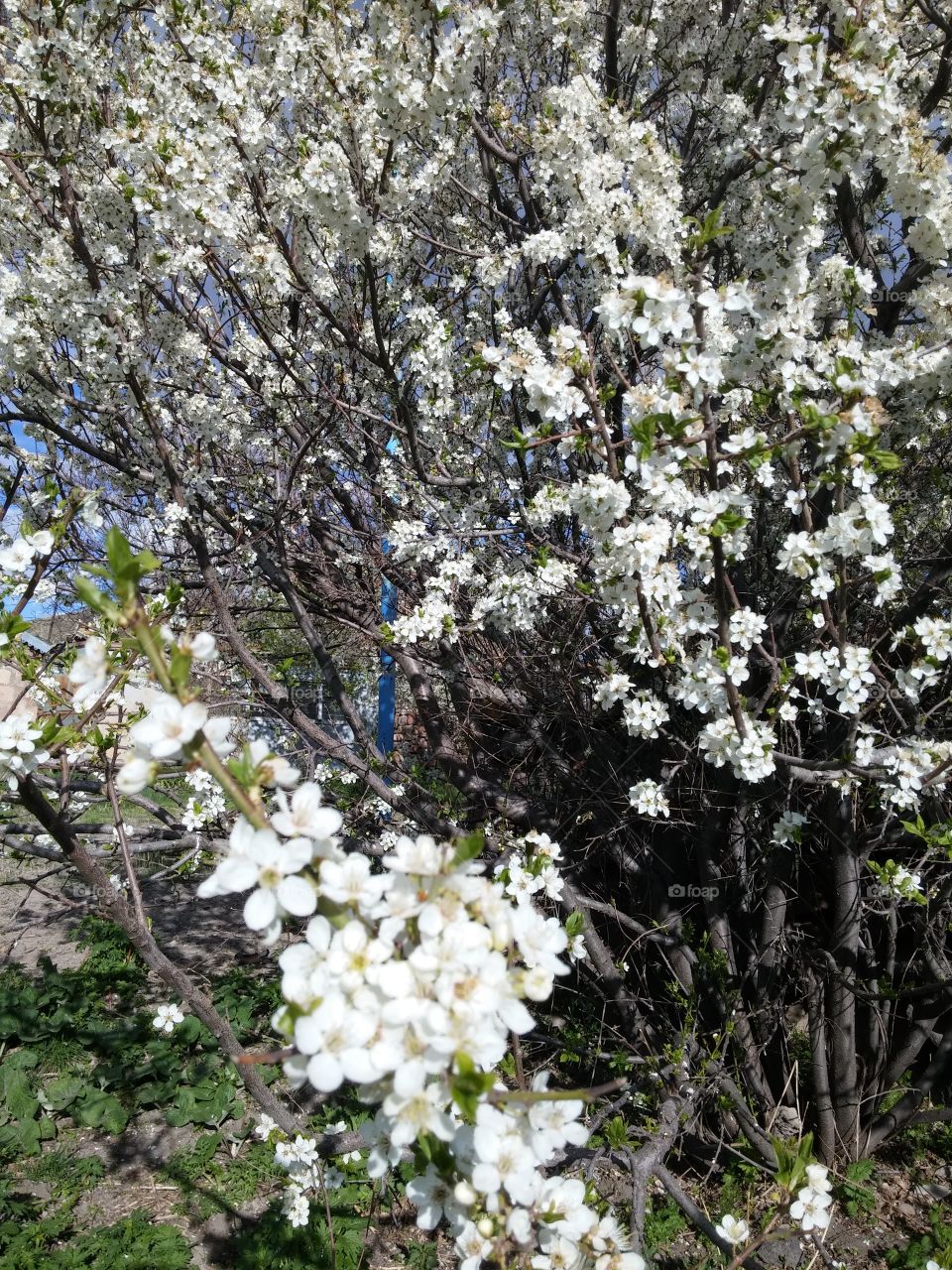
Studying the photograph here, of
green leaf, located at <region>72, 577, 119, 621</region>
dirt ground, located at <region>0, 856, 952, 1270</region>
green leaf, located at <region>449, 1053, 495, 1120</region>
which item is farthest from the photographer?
dirt ground, located at <region>0, 856, 952, 1270</region>

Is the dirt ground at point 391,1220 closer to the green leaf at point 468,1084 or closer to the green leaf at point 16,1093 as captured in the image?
the green leaf at point 16,1093

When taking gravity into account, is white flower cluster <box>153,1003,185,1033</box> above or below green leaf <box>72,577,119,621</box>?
below

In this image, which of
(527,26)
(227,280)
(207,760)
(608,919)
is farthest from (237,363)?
(207,760)

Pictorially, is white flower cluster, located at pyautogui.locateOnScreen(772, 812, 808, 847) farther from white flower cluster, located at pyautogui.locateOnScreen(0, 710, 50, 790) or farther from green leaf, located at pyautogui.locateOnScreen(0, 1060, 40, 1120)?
green leaf, located at pyautogui.locateOnScreen(0, 1060, 40, 1120)

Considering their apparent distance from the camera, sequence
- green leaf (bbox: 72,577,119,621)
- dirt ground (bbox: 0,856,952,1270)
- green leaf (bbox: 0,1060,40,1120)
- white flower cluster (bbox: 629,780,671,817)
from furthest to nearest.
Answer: green leaf (bbox: 0,1060,40,1120), dirt ground (bbox: 0,856,952,1270), white flower cluster (bbox: 629,780,671,817), green leaf (bbox: 72,577,119,621)

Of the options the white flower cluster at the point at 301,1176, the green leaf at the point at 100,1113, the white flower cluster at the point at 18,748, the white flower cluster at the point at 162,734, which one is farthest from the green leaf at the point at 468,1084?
the green leaf at the point at 100,1113

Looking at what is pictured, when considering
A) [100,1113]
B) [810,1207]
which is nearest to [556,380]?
[810,1207]

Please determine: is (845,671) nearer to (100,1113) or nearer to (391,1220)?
(391,1220)

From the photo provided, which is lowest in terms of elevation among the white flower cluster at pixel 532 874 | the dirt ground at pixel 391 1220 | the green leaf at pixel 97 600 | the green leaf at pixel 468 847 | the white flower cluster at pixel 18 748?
the dirt ground at pixel 391 1220

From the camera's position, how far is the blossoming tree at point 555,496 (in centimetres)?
184

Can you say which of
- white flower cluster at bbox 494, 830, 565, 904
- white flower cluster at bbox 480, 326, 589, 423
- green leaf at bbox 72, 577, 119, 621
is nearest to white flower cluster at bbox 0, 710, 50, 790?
green leaf at bbox 72, 577, 119, 621

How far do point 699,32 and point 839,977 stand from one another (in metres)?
4.68

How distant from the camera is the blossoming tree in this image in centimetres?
184

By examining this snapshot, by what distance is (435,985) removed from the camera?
82cm
